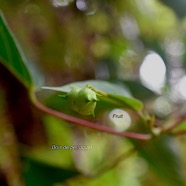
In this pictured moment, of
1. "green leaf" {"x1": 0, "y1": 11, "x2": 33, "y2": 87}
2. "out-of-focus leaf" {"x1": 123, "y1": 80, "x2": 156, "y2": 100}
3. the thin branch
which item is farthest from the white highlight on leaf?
"green leaf" {"x1": 0, "y1": 11, "x2": 33, "y2": 87}

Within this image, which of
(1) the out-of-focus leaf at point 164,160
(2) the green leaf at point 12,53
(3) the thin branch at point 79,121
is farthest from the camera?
(1) the out-of-focus leaf at point 164,160

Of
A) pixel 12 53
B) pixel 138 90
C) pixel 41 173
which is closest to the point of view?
pixel 12 53

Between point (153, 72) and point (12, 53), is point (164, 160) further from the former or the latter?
point (12, 53)

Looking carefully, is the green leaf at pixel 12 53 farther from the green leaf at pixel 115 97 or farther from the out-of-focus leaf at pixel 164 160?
the out-of-focus leaf at pixel 164 160

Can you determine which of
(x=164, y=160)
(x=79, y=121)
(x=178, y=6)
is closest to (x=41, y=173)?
(x=79, y=121)

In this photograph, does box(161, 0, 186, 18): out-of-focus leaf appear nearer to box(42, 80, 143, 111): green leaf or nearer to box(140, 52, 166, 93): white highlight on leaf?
box(140, 52, 166, 93): white highlight on leaf

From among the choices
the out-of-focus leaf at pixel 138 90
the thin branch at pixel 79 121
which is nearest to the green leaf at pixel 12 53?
the thin branch at pixel 79 121
